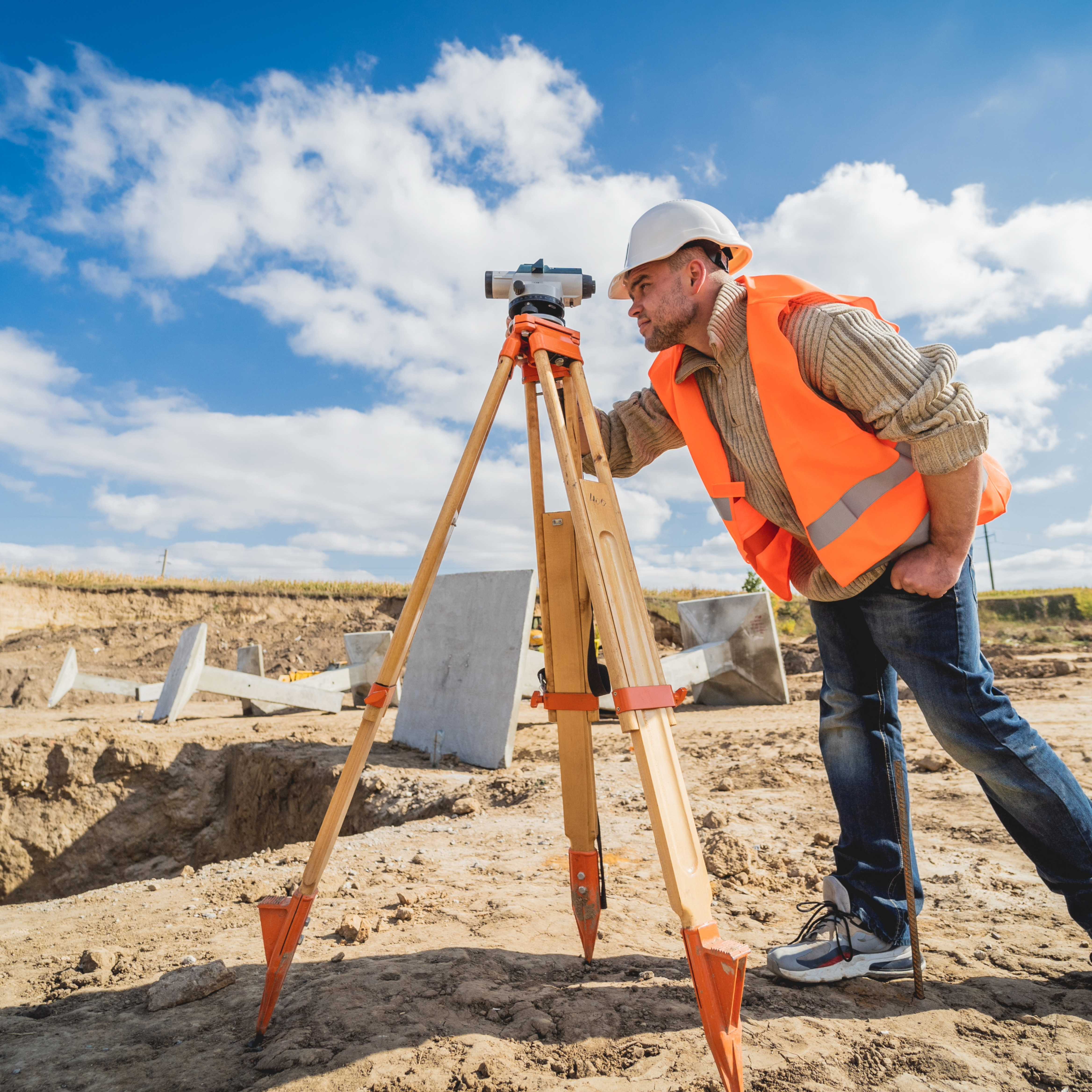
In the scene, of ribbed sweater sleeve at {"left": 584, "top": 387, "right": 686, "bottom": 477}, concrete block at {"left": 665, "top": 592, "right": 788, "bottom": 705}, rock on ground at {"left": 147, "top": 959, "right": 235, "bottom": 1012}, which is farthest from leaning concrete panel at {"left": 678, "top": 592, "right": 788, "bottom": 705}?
rock on ground at {"left": 147, "top": 959, "right": 235, "bottom": 1012}

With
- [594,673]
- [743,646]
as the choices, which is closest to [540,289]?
[594,673]

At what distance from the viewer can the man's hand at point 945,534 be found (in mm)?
1690

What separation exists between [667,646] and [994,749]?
15401 millimetres

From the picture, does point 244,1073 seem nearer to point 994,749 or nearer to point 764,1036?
point 764,1036

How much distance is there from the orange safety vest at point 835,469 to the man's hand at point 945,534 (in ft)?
0.10

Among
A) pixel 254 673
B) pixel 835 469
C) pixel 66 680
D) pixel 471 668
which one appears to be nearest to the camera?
pixel 835 469

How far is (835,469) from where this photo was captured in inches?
69.5

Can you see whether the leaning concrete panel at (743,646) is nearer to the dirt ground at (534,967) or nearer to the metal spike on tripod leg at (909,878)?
the dirt ground at (534,967)

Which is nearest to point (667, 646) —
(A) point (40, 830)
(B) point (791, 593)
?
(A) point (40, 830)

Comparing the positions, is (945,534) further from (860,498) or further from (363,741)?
(363,741)

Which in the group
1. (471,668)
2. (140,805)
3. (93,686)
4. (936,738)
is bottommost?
(140,805)

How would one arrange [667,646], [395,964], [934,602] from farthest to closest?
[667,646] → [395,964] → [934,602]

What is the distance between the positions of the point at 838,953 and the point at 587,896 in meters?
0.78

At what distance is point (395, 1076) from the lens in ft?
5.10
